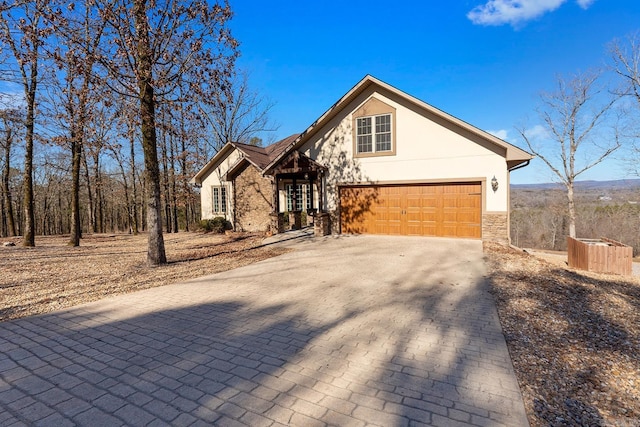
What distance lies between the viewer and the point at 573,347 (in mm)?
3910

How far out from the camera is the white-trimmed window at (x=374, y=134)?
13617mm

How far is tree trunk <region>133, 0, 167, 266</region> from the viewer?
7930mm

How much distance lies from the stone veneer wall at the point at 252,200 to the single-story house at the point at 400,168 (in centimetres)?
263

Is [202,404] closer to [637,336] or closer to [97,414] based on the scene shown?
[97,414]

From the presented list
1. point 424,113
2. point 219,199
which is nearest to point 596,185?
point 424,113

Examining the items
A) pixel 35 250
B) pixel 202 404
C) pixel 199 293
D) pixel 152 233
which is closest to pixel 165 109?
pixel 152 233

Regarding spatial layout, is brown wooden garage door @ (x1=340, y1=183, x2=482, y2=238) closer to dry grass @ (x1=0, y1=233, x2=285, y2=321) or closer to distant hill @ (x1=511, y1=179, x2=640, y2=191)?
dry grass @ (x1=0, y1=233, x2=285, y2=321)

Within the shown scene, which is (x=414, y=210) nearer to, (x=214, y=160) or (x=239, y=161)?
(x=239, y=161)

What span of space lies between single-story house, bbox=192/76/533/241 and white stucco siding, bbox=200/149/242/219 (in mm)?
4997

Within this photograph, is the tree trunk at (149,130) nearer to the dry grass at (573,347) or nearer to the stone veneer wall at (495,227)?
the dry grass at (573,347)

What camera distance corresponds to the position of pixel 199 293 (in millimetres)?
6238

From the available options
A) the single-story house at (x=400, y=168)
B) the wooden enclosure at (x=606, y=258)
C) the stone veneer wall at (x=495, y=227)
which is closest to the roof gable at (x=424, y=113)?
the single-story house at (x=400, y=168)

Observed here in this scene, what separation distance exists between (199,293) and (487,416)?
5.27 metres

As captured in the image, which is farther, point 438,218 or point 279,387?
point 438,218
